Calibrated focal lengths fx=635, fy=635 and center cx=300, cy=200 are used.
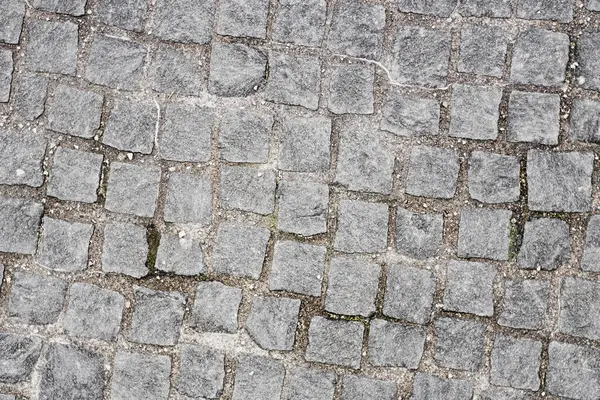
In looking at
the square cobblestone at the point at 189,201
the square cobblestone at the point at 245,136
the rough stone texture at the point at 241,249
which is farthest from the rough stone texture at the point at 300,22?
the rough stone texture at the point at 241,249

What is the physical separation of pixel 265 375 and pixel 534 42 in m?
2.16

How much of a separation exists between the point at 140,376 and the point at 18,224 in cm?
99

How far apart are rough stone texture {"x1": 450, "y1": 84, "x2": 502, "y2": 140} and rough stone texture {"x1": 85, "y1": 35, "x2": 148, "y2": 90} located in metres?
1.61

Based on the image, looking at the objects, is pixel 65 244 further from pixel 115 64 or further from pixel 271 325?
pixel 271 325

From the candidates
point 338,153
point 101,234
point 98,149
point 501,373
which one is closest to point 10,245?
point 101,234

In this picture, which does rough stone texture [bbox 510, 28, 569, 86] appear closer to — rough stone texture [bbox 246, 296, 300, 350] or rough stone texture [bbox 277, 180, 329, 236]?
rough stone texture [bbox 277, 180, 329, 236]

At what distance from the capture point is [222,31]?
322 cm

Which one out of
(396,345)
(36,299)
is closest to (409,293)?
(396,345)

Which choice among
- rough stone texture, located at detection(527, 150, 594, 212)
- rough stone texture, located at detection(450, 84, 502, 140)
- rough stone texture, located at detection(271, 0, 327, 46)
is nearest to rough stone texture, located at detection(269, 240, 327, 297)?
rough stone texture, located at detection(450, 84, 502, 140)

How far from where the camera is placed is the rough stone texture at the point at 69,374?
3.20m

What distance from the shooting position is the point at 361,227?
126 inches

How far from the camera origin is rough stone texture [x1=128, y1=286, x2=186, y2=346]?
10.5 ft

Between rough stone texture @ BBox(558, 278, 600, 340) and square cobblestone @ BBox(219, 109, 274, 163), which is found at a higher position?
square cobblestone @ BBox(219, 109, 274, 163)

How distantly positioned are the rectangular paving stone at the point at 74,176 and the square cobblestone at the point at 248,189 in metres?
0.66
